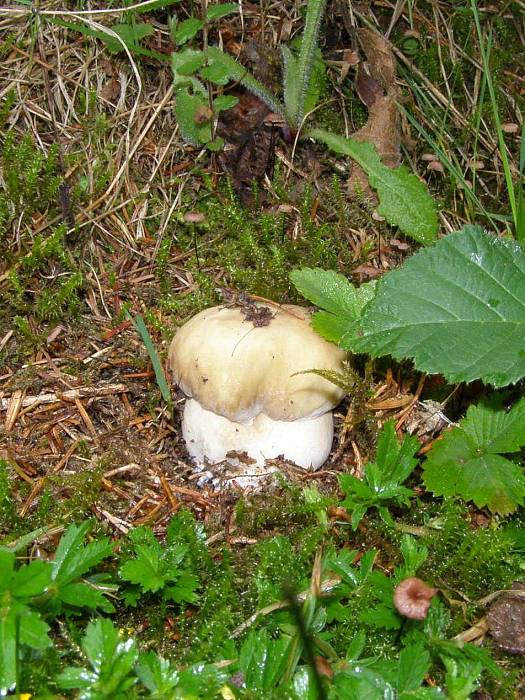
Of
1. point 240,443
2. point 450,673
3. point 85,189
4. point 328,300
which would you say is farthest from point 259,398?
point 85,189

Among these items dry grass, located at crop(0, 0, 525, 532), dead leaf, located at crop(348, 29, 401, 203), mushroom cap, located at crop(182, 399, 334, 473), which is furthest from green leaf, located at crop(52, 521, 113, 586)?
dead leaf, located at crop(348, 29, 401, 203)

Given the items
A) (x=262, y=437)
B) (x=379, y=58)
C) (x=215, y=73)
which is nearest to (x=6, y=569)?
(x=262, y=437)

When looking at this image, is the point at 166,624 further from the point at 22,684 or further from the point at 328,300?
the point at 328,300

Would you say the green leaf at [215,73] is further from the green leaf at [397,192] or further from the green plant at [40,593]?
the green plant at [40,593]

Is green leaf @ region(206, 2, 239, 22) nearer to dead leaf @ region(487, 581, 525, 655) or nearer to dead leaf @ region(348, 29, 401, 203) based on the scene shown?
dead leaf @ region(348, 29, 401, 203)

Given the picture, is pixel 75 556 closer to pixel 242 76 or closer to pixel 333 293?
pixel 333 293

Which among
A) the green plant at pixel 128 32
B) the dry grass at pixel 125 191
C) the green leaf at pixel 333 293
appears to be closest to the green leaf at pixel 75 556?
the dry grass at pixel 125 191
